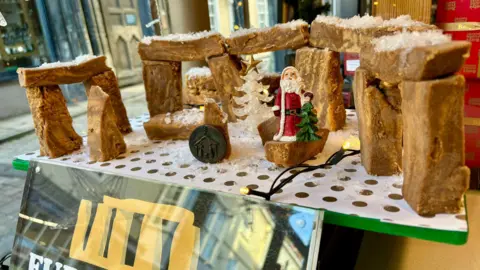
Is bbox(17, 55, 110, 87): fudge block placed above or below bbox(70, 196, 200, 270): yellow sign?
above

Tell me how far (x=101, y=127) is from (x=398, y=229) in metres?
1.02

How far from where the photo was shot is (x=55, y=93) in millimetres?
1384

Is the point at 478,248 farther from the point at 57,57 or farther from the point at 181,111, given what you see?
the point at 57,57

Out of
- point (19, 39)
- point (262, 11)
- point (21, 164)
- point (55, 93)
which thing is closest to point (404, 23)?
point (55, 93)

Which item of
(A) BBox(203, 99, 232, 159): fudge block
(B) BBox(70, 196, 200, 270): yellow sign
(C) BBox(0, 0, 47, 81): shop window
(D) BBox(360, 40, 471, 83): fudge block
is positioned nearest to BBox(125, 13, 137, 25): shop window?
(C) BBox(0, 0, 47, 81): shop window

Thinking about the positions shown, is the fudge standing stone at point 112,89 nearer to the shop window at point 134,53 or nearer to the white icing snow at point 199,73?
the white icing snow at point 199,73

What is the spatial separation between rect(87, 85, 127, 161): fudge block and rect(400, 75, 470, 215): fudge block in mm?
994

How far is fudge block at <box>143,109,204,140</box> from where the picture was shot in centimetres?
144

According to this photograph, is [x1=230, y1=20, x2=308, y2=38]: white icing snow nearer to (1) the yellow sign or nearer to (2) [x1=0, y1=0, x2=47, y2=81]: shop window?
(1) the yellow sign

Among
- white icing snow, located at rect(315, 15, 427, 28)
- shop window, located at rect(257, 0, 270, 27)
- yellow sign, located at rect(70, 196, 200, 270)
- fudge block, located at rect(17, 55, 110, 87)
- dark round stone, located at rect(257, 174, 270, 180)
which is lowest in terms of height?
yellow sign, located at rect(70, 196, 200, 270)

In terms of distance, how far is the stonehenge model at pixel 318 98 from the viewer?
717mm

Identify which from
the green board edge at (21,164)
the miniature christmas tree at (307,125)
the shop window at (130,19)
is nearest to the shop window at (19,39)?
the shop window at (130,19)

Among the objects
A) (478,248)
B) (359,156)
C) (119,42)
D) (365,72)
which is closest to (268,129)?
(359,156)

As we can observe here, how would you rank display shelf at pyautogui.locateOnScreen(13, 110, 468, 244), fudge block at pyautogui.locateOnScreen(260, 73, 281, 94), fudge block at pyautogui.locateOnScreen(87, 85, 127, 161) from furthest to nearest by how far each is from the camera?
fudge block at pyautogui.locateOnScreen(260, 73, 281, 94)
fudge block at pyautogui.locateOnScreen(87, 85, 127, 161)
display shelf at pyautogui.locateOnScreen(13, 110, 468, 244)
